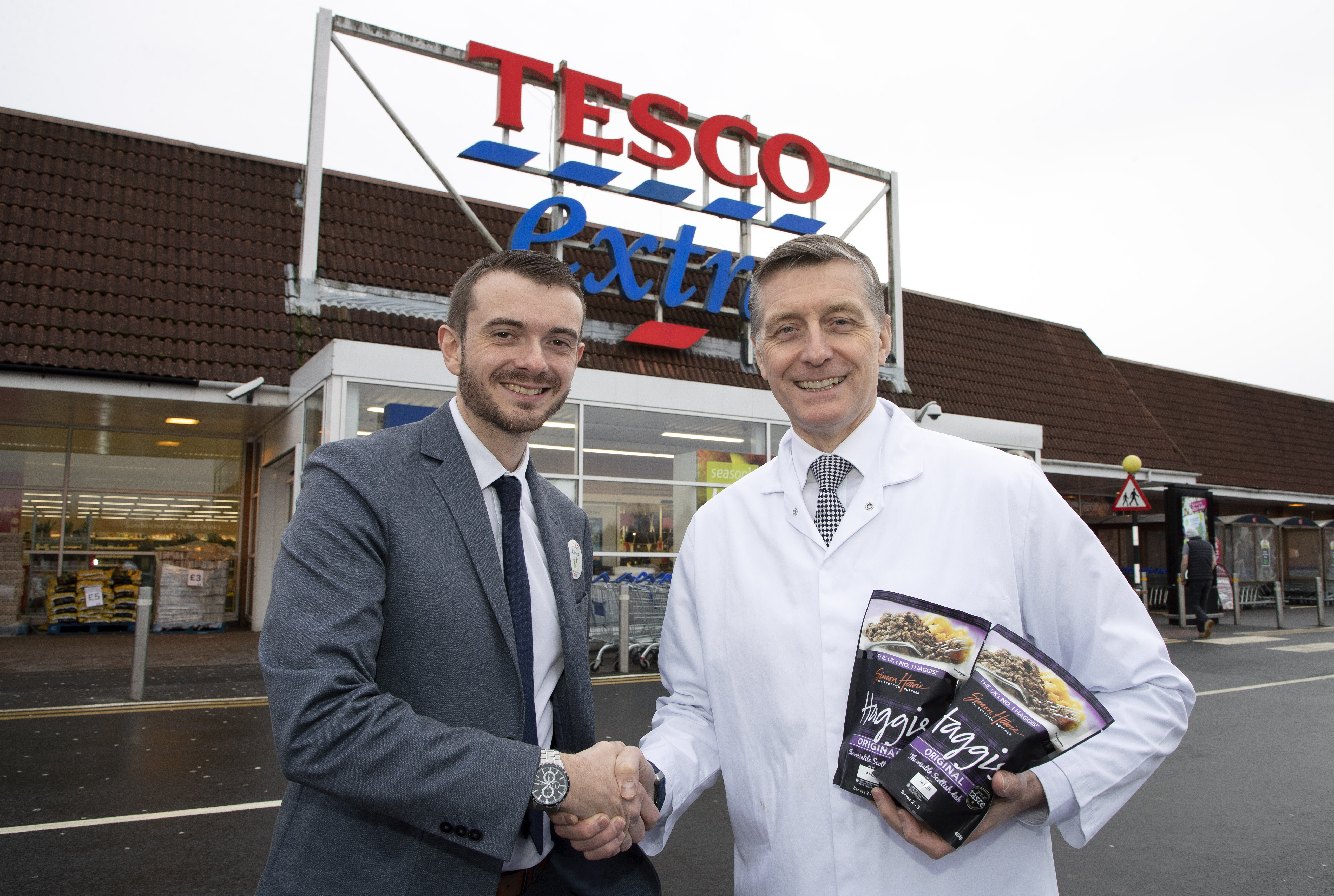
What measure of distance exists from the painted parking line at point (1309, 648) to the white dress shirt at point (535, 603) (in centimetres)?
1457

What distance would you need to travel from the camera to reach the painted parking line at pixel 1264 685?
363 inches

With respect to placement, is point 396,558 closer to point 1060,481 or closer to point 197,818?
point 197,818

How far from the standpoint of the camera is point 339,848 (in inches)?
67.6

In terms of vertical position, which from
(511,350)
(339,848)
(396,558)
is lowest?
(339,848)

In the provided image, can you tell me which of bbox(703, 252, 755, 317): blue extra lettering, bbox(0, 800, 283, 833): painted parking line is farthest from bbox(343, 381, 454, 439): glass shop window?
bbox(703, 252, 755, 317): blue extra lettering

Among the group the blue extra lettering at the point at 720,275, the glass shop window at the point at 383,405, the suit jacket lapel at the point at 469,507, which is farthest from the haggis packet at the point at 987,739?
the blue extra lettering at the point at 720,275

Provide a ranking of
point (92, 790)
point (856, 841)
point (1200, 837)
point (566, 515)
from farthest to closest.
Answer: point (92, 790) → point (1200, 837) → point (566, 515) → point (856, 841)

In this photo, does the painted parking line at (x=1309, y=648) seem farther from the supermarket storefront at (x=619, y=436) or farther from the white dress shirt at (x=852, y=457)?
the white dress shirt at (x=852, y=457)

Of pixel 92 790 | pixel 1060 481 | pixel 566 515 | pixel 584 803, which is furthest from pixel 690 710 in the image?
pixel 1060 481

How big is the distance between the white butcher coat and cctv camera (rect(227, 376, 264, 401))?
448 inches

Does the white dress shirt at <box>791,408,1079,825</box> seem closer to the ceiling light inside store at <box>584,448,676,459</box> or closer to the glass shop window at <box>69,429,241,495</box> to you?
the ceiling light inside store at <box>584,448,676,459</box>

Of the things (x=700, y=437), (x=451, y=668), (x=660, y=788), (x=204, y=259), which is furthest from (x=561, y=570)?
(x=204, y=259)

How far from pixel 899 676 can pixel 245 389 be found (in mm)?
11941

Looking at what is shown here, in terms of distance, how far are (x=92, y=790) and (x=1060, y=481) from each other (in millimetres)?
21043
